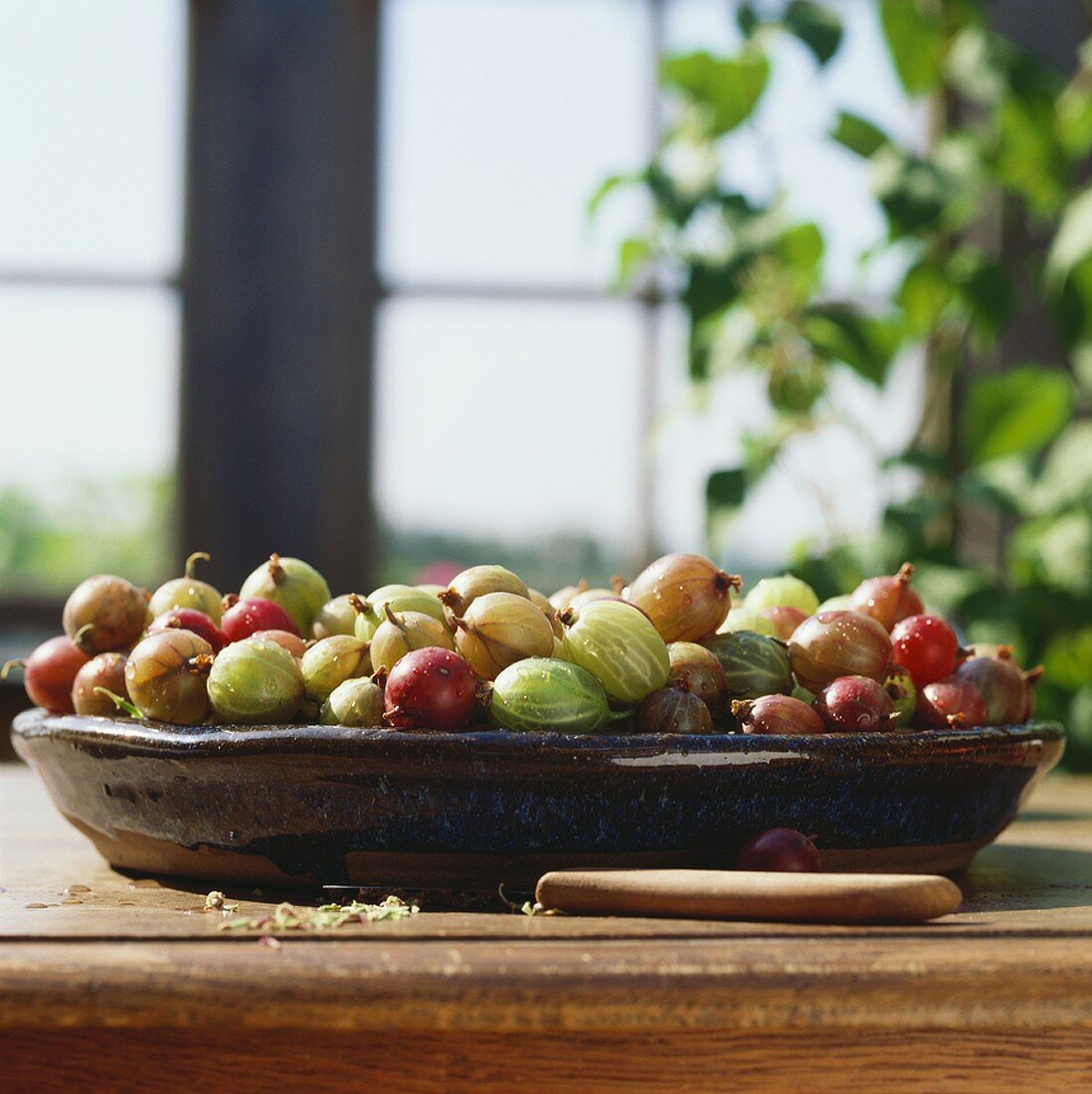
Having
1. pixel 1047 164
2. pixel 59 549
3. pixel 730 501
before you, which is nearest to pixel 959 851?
pixel 730 501

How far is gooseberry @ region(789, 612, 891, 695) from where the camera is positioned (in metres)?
0.68

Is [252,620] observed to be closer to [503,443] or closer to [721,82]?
[721,82]

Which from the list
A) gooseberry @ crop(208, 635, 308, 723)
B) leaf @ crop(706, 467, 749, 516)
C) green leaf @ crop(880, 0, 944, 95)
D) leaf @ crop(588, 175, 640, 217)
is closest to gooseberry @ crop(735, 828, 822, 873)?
gooseberry @ crop(208, 635, 308, 723)

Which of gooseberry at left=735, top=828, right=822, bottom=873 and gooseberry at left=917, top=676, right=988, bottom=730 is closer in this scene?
gooseberry at left=735, top=828, right=822, bottom=873

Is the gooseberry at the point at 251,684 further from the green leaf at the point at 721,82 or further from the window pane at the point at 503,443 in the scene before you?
the window pane at the point at 503,443

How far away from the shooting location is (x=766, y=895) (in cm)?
55

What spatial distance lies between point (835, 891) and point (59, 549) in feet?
7.01

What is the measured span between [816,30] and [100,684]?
1.45 metres

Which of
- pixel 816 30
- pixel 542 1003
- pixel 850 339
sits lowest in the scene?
pixel 542 1003

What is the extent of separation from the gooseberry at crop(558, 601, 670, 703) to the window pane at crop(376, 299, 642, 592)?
1767mm

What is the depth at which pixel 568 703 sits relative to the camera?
620 mm

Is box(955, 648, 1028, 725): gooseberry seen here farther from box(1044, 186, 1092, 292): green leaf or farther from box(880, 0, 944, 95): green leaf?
box(880, 0, 944, 95): green leaf

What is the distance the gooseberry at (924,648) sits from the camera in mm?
729

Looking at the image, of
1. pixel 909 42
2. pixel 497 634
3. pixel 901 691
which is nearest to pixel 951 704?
pixel 901 691
